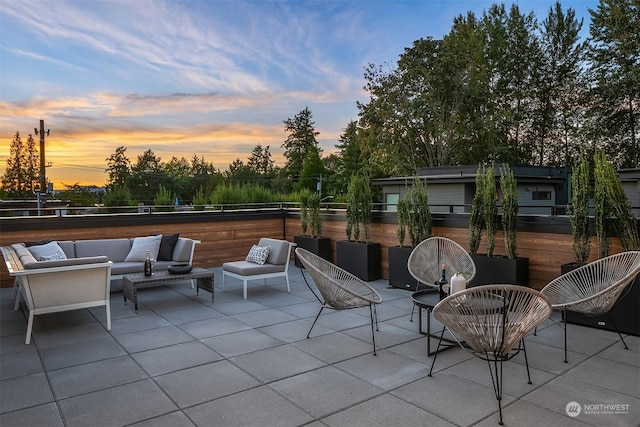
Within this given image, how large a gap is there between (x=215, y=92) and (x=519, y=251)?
24.4 feet

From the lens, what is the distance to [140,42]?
7637 mm

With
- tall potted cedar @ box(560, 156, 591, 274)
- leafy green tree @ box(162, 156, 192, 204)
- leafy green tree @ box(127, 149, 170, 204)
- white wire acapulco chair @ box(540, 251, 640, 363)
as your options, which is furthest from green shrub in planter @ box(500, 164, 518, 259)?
leafy green tree @ box(162, 156, 192, 204)

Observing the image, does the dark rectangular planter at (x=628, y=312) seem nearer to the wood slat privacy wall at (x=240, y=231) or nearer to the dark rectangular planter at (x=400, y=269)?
the wood slat privacy wall at (x=240, y=231)

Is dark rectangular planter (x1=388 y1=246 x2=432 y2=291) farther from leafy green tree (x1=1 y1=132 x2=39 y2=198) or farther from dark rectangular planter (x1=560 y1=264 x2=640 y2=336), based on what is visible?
leafy green tree (x1=1 y1=132 x2=39 y2=198)

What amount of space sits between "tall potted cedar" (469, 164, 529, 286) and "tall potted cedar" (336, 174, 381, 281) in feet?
5.60

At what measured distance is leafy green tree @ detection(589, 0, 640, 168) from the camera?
1633 centimetres

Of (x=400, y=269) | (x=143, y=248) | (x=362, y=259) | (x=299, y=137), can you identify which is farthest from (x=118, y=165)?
(x=299, y=137)

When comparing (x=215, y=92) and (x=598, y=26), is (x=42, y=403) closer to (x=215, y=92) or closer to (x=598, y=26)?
(x=215, y=92)

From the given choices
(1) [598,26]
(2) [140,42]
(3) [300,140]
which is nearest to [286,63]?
(2) [140,42]

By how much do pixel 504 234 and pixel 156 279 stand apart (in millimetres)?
3929

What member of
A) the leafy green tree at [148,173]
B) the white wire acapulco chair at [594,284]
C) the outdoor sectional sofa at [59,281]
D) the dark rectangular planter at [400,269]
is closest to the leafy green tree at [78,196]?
the outdoor sectional sofa at [59,281]

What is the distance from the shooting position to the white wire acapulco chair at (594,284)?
10.7ft

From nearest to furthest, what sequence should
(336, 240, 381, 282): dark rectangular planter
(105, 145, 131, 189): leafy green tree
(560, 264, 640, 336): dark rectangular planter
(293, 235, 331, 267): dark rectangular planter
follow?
(560, 264, 640, 336): dark rectangular planter
(336, 240, 381, 282): dark rectangular planter
(293, 235, 331, 267): dark rectangular planter
(105, 145, 131, 189): leafy green tree

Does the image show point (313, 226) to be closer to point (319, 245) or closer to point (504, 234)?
point (319, 245)
